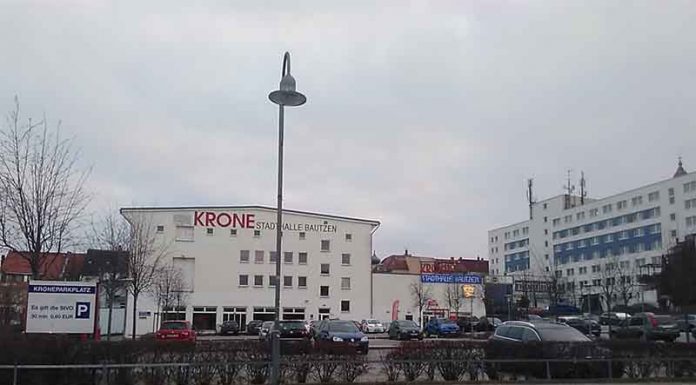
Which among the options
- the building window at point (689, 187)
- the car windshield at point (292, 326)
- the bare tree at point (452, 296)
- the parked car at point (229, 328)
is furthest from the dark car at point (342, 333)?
the building window at point (689, 187)

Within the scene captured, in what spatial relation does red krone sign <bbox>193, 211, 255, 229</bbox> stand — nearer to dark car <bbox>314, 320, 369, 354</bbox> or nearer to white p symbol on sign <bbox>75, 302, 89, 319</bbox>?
dark car <bbox>314, 320, 369, 354</bbox>

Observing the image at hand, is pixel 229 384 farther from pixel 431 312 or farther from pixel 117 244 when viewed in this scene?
pixel 431 312

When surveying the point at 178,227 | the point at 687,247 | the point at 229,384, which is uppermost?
the point at 178,227

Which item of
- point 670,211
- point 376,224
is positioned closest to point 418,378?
point 376,224

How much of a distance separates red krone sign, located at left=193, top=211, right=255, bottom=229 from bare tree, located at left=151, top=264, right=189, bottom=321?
571 centimetres

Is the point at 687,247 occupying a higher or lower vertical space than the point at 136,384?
higher

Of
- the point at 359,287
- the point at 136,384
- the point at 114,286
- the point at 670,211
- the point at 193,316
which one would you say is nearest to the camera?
the point at 136,384

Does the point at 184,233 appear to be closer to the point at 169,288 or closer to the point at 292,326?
the point at 169,288

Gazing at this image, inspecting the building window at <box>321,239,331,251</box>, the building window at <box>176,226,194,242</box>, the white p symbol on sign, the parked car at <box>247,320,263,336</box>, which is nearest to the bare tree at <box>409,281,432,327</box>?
the building window at <box>321,239,331,251</box>

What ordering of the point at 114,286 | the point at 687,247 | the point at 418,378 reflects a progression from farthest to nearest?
the point at 114,286 → the point at 687,247 → the point at 418,378

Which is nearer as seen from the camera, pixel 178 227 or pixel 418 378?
pixel 418 378

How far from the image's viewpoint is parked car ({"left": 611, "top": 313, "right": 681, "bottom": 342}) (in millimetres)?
41625

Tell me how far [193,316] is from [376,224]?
21.9 m

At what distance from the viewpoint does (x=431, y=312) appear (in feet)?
260
